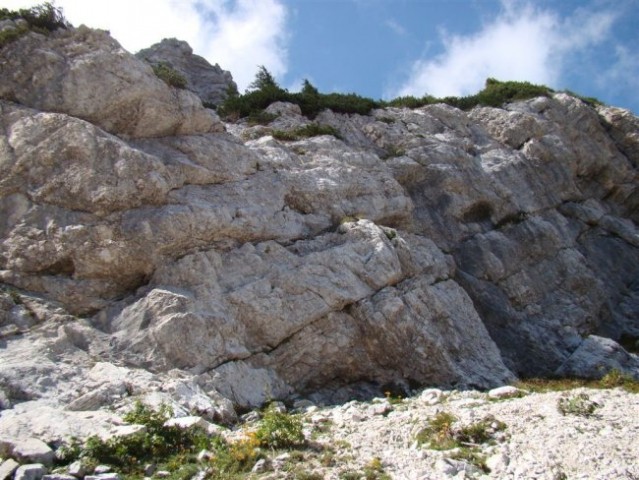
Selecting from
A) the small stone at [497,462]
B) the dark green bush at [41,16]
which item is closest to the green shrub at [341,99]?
the dark green bush at [41,16]

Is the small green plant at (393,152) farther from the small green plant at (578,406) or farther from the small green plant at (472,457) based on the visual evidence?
the small green plant at (472,457)

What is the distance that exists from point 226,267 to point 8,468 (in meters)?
10.1

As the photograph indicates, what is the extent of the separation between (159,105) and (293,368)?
1206cm

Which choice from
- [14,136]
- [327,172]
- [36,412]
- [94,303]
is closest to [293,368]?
[94,303]

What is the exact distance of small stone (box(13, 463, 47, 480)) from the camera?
996cm

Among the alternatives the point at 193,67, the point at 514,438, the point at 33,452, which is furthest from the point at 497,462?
the point at 193,67

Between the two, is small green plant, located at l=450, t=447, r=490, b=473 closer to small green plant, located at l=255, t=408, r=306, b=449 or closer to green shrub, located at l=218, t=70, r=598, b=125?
small green plant, located at l=255, t=408, r=306, b=449

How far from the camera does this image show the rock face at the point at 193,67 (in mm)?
44562

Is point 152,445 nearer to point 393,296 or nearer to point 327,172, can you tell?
point 393,296

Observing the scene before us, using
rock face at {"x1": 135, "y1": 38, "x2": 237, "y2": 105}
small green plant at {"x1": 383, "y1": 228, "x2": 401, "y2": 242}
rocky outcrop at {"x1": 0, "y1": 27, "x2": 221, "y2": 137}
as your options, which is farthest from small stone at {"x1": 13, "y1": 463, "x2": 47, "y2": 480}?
rock face at {"x1": 135, "y1": 38, "x2": 237, "y2": 105}

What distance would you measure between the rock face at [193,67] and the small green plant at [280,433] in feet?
116

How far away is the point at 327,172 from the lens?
26.1m

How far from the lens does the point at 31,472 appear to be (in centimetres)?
1012

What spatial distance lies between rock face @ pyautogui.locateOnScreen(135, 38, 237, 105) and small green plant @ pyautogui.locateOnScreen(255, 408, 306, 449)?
35.3 m
